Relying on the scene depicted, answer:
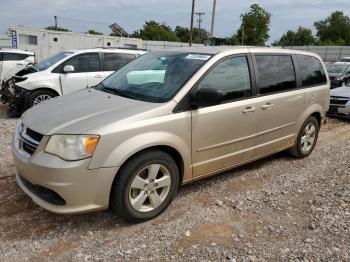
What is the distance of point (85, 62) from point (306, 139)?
564 centimetres

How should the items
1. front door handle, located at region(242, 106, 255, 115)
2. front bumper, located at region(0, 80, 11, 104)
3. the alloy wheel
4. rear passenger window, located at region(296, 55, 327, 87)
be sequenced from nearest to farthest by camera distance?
the alloy wheel
front door handle, located at region(242, 106, 255, 115)
rear passenger window, located at region(296, 55, 327, 87)
front bumper, located at region(0, 80, 11, 104)

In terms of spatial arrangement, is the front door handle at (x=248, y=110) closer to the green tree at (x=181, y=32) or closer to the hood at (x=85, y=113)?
the hood at (x=85, y=113)

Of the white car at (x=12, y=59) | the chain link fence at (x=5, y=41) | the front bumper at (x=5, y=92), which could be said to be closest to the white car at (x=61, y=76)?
the front bumper at (x=5, y=92)

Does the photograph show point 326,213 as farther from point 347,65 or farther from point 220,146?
point 347,65

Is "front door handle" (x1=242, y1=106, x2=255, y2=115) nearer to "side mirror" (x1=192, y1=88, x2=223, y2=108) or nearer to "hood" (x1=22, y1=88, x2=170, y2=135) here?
"side mirror" (x1=192, y1=88, x2=223, y2=108)

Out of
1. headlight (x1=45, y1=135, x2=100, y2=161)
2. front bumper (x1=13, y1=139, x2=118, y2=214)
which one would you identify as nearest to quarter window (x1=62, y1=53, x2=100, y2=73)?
front bumper (x1=13, y1=139, x2=118, y2=214)

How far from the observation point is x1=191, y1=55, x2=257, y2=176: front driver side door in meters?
3.91

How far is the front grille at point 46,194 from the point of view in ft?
10.7

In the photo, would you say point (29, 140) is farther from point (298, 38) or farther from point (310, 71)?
point (298, 38)

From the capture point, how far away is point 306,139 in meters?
5.74

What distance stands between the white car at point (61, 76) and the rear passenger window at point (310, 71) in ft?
17.0

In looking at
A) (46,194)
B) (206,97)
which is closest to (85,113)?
(46,194)

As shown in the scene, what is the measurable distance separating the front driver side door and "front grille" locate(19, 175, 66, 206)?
1420mm

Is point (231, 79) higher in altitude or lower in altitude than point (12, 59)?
higher
